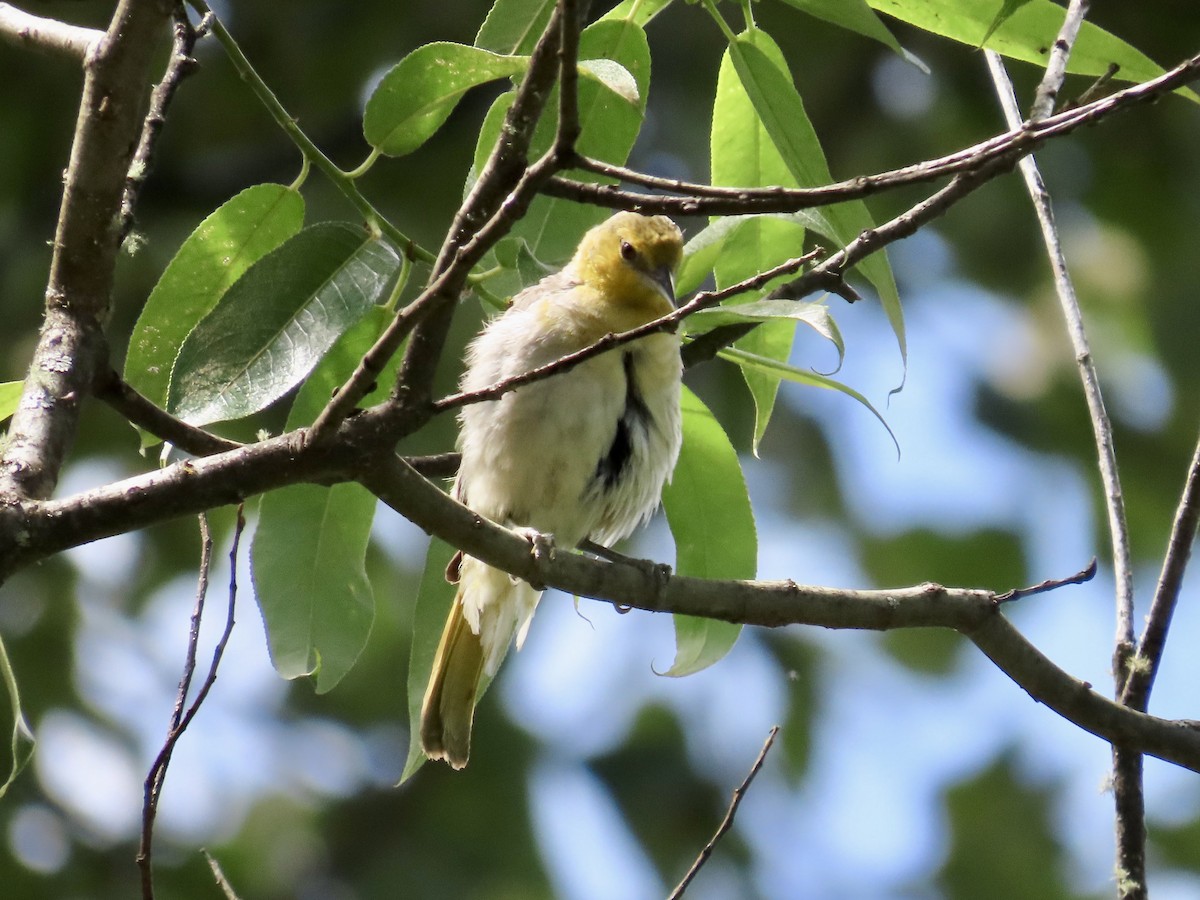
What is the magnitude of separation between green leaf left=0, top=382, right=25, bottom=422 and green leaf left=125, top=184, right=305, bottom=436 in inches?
6.6

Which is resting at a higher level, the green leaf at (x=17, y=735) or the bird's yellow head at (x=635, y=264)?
the bird's yellow head at (x=635, y=264)

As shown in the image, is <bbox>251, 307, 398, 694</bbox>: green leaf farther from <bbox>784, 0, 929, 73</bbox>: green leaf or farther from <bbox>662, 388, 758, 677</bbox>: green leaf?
<bbox>784, 0, 929, 73</bbox>: green leaf

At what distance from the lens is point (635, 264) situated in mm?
3777

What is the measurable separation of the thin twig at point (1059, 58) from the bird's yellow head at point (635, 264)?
1.54m

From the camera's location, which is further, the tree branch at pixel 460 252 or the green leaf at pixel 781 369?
the green leaf at pixel 781 369

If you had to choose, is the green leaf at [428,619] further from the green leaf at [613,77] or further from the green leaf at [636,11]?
the green leaf at [613,77]

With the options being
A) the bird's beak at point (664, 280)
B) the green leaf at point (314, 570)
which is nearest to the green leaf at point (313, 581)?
the green leaf at point (314, 570)

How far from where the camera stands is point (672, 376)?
3.22 metres

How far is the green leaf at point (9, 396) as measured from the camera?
2152 millimetres

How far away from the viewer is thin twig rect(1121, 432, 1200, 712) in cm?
241

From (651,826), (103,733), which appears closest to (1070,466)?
(651,826)

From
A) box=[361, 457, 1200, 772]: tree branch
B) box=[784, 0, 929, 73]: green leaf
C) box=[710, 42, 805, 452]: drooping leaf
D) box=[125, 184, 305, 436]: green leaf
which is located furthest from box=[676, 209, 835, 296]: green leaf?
box=[125, 184, 305, 436]: green leaf

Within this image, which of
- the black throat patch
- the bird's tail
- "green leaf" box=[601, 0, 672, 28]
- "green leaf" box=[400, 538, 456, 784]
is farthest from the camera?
the bird's tail

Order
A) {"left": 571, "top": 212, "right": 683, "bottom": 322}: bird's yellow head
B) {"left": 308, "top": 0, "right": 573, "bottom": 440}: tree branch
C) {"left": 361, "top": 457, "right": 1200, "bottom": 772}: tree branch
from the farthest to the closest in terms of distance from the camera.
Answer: {"left": 571, "top": 212, "right": 683, "bottom": 322}: bird's yellow head
{"left": 361, "top": 457, "right": 1200, "bottom": 772}: tree branch
{"left": 308, "top": 0, "right": 573, "bottom": 440}: tree branch
